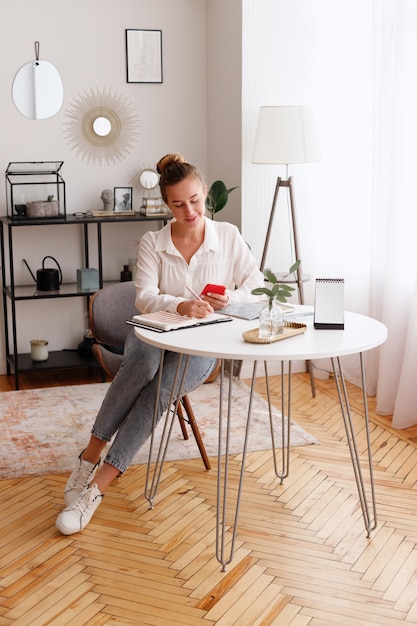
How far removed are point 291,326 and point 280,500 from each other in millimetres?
732

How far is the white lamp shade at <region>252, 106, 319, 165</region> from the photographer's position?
12.7 ft

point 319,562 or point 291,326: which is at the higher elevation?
point 291,326

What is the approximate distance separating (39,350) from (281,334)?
7.67ft

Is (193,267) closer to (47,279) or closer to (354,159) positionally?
(354,159)

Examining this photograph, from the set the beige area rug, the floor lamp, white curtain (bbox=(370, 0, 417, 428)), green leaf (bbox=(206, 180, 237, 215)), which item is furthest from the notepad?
green leaf (bbox=(206, 180, 237, 215))

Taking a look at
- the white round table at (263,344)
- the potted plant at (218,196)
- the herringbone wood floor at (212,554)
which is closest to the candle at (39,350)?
the potted plant at (218,196)

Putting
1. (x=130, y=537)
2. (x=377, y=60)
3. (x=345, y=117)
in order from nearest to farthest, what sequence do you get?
1. (x=130, y=537)
2. (x=377, y=60)
3. (x=345, y=117)

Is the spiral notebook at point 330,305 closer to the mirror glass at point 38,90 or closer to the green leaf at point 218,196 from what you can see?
the green leaf at point 218,196

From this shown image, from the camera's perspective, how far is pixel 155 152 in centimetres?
471

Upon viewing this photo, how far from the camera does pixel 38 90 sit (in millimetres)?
4422

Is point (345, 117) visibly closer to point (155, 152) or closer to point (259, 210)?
point (259, 210)

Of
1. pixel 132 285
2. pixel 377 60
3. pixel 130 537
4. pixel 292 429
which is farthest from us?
pixel 377 60

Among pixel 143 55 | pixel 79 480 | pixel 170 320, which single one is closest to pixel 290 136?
pixel 143 55

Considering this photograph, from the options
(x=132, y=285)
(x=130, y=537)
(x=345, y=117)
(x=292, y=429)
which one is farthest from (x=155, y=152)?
(x=130, y=537)
